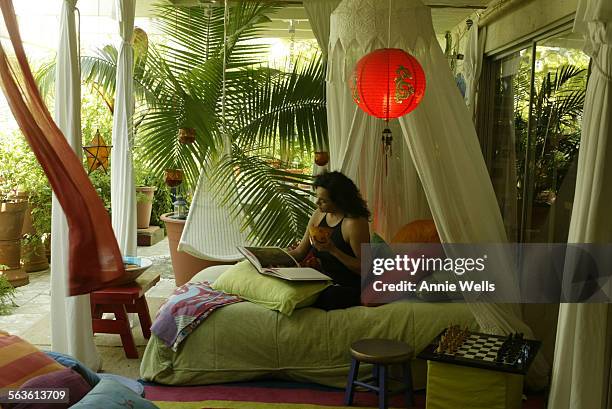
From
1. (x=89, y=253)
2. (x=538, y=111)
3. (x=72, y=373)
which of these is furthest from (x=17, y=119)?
(x=538, y=111)

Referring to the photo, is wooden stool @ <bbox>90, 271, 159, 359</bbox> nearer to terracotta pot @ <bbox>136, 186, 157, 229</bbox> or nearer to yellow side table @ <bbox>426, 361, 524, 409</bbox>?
yellow side table @ <bbox>426, 361, 524, 409</bbox>

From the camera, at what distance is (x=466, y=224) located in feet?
10.9

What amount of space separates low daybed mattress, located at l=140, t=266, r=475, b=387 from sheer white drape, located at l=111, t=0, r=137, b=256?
123 centimetres

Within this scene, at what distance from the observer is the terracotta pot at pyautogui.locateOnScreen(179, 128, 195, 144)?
4910 millimetres

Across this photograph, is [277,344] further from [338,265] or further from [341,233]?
[341,233]

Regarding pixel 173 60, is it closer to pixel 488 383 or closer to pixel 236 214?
pixel 236 214

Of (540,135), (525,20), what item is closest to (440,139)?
(540,135)

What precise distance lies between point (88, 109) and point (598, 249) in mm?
5899

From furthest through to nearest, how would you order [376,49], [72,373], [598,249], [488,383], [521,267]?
[521,267] → [376,49] → [488,383] → [598,249] → [72,373]

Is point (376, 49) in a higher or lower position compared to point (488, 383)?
higher

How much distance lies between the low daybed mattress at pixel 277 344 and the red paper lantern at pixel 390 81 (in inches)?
40.2

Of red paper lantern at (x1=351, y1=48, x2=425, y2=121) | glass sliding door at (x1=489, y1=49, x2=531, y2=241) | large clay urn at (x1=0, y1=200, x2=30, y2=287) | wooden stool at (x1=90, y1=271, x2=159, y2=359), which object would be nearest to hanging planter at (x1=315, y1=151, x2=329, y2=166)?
glass sliding door at (x1=489, y1=49, x2=531, y2=241)

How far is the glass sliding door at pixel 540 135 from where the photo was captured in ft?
12.2

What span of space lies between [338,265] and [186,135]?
181 centimetres
